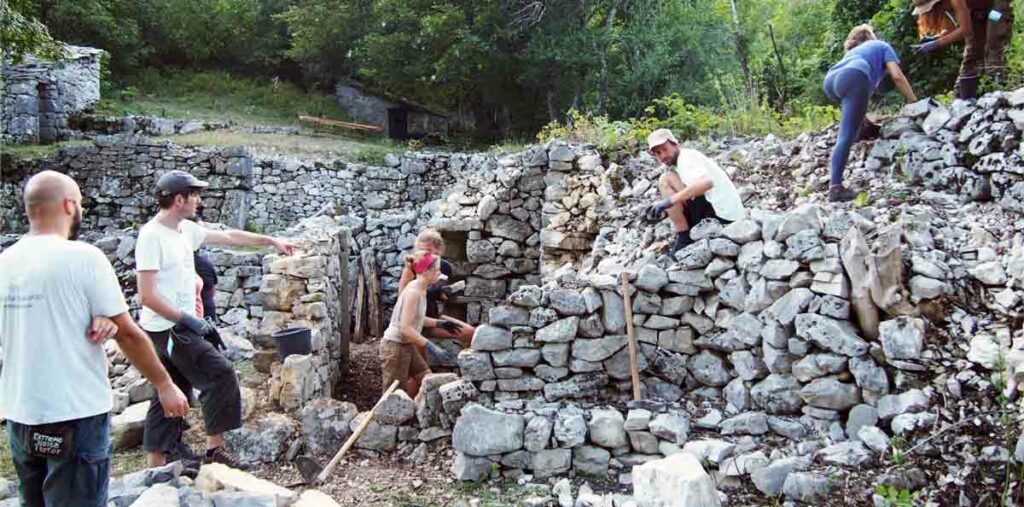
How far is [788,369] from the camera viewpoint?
452 cm

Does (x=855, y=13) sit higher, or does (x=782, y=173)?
(x=855, y=13)

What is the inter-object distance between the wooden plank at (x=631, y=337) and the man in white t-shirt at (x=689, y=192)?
674mm

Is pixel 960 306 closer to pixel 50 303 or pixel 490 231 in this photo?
pixel 50 303

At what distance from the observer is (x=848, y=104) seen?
5.82 metres

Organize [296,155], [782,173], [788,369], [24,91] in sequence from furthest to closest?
[24,91] < [296,155] < [782,173] < [788,369]

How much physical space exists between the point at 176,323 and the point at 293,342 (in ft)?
5.81

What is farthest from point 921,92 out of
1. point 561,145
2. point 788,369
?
point 788,369

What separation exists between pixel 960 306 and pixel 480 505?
122 inches

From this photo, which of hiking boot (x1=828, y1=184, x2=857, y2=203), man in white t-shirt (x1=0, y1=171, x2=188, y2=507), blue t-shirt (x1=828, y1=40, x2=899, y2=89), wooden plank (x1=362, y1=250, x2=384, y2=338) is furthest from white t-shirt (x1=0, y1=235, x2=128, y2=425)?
wooden plank (x1=362, y1=250, x2=384, y2=338)

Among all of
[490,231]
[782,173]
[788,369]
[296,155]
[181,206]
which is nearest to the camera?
[181,206]

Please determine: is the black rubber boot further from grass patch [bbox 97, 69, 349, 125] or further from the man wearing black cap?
grass patch [bbox 97, 69, 349, 125]

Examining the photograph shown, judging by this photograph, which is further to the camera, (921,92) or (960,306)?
(921,92)

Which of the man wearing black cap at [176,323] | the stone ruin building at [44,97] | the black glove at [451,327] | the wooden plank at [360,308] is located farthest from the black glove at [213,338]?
the stone ruin building at [44,97]

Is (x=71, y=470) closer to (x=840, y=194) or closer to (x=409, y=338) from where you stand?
(x=409, y=338)
